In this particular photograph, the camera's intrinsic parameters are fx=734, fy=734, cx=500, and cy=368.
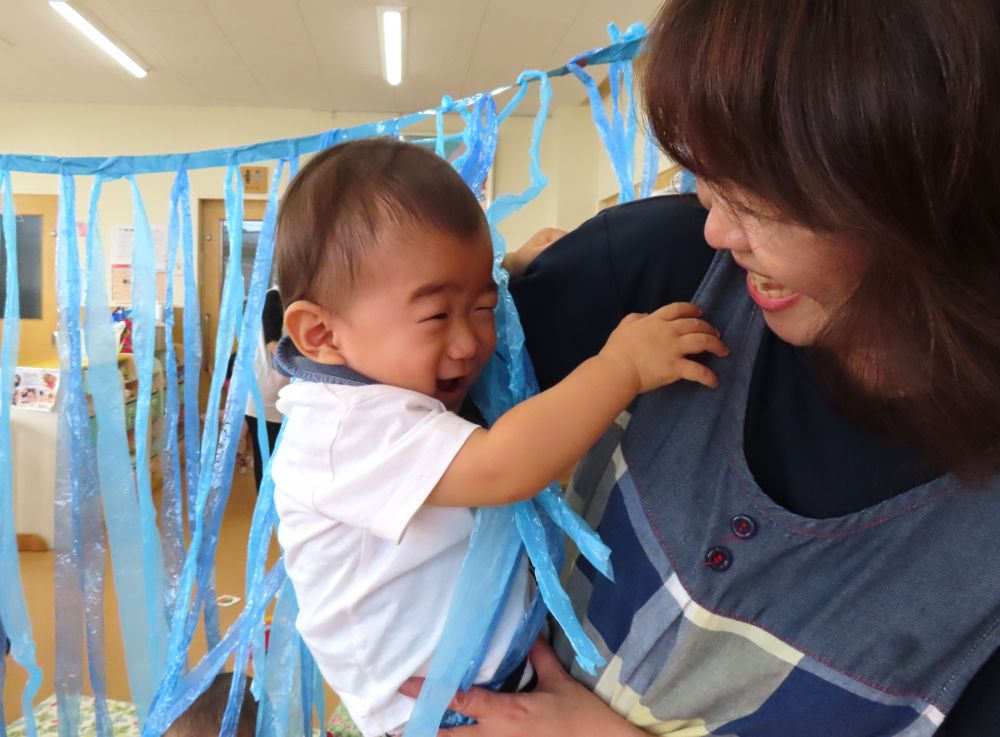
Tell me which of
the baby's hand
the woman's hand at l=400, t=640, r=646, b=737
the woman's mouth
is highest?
the woman's mouth

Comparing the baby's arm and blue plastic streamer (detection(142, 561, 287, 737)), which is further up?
the baby's arm

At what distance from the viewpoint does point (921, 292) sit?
0.51m

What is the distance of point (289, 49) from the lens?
15.6ft

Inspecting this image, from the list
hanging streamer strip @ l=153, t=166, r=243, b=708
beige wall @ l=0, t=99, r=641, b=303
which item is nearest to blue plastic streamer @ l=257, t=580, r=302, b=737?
hanging streamer strip @ l=153, t=166, r=243, b=708

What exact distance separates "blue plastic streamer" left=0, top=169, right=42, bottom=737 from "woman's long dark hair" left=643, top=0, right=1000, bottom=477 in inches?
56.6

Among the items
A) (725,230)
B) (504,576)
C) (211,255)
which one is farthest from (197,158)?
(211,255)

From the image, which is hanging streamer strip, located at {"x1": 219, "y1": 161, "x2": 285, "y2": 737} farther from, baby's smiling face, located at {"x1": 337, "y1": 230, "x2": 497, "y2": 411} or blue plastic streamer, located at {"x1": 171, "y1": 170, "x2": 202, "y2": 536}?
baby's smiling face, located at {"x1": 337, "y1": 230, "x2": 497, "y2": 411}

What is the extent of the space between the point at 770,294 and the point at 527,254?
16.2 inches

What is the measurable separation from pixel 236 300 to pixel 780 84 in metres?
1.22

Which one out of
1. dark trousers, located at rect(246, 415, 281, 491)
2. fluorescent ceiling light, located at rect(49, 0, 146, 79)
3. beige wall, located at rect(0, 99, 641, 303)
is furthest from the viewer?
beige wall, located at rect(0, 99, 641, 303)

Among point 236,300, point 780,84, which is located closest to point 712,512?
point 780,84

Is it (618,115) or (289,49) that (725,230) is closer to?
(618,115)

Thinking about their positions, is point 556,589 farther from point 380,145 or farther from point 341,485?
point 380,145

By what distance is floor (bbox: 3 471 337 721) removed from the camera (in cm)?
259
